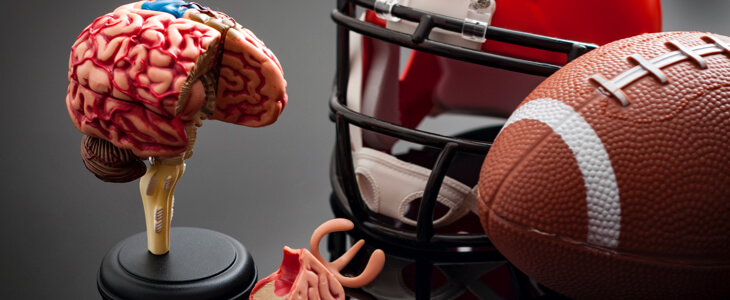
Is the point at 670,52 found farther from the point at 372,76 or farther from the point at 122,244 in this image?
the point at 122,244

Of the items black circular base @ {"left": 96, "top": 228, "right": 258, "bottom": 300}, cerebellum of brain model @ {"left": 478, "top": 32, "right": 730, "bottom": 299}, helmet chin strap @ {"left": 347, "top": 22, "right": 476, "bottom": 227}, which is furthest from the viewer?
helmet chin strap @ {"left": 347, "top": 22, "right": 476, "bottom": 227}

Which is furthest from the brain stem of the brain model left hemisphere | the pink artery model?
the pink artery model

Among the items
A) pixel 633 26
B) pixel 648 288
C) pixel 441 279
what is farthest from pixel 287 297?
pixel 633 26

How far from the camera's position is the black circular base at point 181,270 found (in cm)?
74

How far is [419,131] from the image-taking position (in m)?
0.82

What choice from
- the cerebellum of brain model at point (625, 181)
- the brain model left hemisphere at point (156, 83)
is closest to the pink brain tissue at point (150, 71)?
the brain model left hemisphere at point (156, 83)

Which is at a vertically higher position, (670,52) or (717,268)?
(670,52)

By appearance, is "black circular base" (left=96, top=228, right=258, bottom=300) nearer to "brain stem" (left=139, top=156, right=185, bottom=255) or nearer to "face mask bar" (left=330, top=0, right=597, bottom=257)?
"brain stem" (left=139, top=156, right=185, bottom=255)

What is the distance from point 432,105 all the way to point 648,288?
0.55 m

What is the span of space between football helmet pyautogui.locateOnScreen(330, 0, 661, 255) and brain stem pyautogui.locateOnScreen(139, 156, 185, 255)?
0.21 metres

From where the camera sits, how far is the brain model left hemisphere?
2.16 ft

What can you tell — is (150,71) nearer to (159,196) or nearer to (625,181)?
(159,196)

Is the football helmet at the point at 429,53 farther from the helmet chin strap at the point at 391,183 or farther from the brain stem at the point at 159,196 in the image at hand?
the brain stem at the point at 159,196

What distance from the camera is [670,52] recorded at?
69 centimetres
